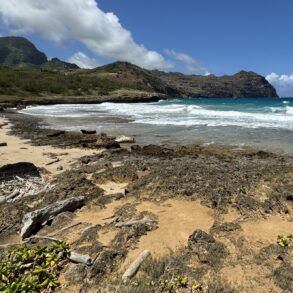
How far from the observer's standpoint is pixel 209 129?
89.4 feet

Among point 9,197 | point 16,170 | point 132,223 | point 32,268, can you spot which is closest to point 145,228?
point 132,223

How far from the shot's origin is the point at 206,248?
6312 millimetres

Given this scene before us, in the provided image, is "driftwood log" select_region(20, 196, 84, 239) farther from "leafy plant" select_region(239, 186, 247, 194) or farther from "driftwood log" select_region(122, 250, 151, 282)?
"leafy plant" select_region(239, 186, 247, 194)

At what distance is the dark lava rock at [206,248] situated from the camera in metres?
6.02

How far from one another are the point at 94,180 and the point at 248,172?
16.4 feet

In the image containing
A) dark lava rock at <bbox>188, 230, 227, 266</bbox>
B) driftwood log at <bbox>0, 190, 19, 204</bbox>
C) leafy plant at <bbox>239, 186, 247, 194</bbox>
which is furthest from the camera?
driftwood log at <bbox>0, 190, 19, 204</bbox>

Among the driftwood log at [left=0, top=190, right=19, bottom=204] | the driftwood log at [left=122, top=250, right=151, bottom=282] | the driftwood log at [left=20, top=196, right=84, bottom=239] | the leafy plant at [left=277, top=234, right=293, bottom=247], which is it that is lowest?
the driftwood log at [left=0, top=190, right=19, bottom=204]

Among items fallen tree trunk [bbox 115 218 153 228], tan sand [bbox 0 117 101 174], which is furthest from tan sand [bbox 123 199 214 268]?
tan sand [bbox 0 117 101 174]

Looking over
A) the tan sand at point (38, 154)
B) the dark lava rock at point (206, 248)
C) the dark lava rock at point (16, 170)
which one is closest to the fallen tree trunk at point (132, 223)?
the dark lava rock at point (206, 248)

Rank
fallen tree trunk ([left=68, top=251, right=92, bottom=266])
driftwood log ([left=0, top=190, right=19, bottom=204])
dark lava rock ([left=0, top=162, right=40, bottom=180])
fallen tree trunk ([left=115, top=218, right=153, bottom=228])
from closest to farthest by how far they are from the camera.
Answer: fallen tree trunk ([left=68, top=251, right=92, bottom=266]), fallen tree trunk ([left=115, top=218, right=153, bottom=228]), driftwood log ([left=0, top=190, right=19, bottom=204]), dark lava rock ([left=0, top=162, right=40, bottom=180])

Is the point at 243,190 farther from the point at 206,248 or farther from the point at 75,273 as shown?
the point at 75,273

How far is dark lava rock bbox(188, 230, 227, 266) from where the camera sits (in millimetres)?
6020

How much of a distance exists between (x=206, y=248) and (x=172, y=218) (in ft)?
5.26

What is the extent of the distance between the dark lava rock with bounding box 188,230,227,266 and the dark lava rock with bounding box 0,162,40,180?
21.3 ft
